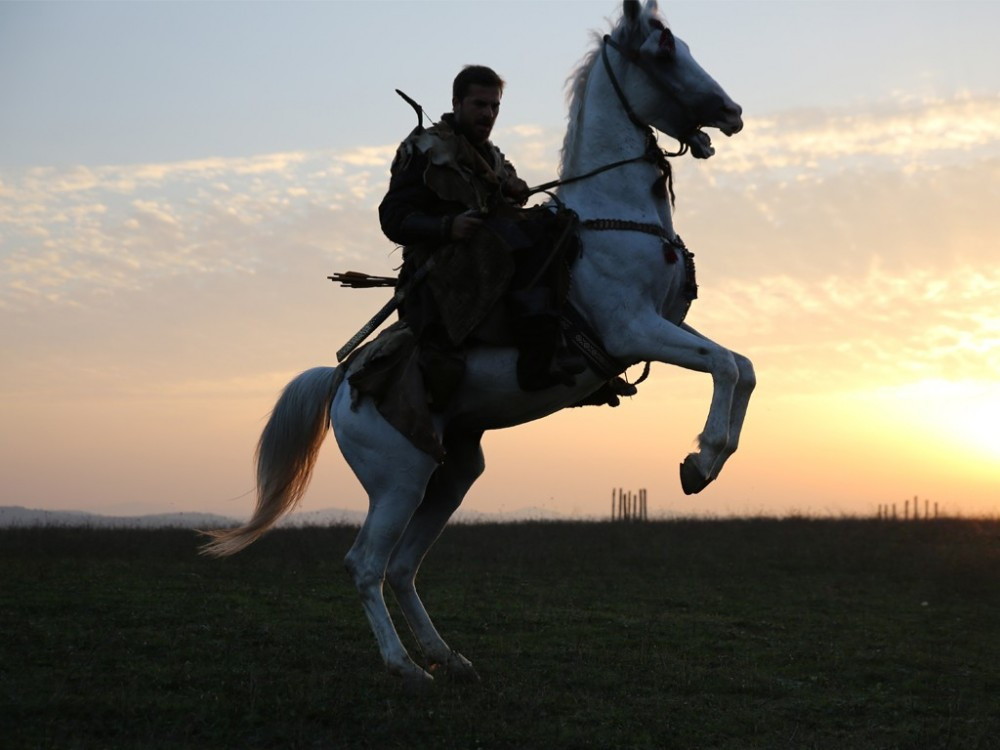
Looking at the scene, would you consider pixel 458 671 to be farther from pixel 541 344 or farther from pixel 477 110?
pixel 477 110

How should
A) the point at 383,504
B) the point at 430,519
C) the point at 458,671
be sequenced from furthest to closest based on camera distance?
the point at 430,519 < the point at 458,671 < the point at 383,504

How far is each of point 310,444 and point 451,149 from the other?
103 inches

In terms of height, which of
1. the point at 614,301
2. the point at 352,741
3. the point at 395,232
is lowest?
the point at 352,741

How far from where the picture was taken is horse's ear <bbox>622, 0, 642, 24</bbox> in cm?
798

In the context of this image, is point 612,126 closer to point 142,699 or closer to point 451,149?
point 451,149

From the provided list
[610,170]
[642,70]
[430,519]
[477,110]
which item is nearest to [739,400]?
[610,170]

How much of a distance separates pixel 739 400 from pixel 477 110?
105 inches

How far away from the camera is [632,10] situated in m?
8.00

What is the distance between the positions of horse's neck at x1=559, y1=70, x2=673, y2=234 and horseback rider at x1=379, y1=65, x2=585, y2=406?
0.29 metres

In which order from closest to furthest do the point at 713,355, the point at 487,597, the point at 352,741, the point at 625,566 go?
1. the point at 352,741
2. the point at 713,355
3. the point at 487,597
4. the point at 625,566

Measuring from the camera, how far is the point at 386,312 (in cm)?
870

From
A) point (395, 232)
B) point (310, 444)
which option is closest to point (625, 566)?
point (310, 444)

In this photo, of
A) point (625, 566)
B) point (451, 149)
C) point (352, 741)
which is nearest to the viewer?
point (352, 741)

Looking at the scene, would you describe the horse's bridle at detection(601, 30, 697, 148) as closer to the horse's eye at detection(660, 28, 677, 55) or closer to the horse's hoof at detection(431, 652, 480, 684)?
the horse's eye at detection(660, 28, 677, 55)
